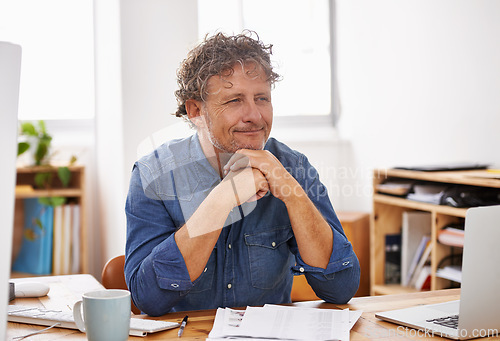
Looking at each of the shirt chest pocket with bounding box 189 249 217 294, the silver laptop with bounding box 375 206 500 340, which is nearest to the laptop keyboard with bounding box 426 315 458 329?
the silver laptop with bounding box 375 206 500 340

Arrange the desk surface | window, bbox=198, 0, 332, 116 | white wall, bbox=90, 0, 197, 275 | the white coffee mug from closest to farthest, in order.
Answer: the white coffee mug → the desk surface → white wall, bbox=90, 0, 197, 275 → window, bbox=198, 0, 332, 116

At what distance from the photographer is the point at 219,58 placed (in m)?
1.53

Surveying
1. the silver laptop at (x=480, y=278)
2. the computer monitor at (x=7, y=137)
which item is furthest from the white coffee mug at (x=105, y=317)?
the silver laptop at (x=480, y=278)

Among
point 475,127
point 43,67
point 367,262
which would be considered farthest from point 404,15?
point 43,67

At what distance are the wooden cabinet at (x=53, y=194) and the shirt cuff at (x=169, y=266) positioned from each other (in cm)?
215

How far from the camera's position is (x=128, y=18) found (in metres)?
2.83

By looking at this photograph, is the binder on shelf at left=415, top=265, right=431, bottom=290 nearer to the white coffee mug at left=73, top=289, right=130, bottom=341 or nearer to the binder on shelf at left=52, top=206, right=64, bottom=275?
the white coffee mug at left=73, top=289, right=130, bottom=341

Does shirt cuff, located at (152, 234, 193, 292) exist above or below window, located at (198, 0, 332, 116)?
below

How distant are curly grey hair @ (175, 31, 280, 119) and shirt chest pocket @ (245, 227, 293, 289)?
413 mm

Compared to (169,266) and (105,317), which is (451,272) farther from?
(105,317)

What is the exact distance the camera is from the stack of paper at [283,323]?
1.04 meters

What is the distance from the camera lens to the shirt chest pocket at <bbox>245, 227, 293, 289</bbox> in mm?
1478

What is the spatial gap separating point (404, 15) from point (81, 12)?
1.99m

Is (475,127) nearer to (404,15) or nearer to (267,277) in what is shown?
(404,15)
